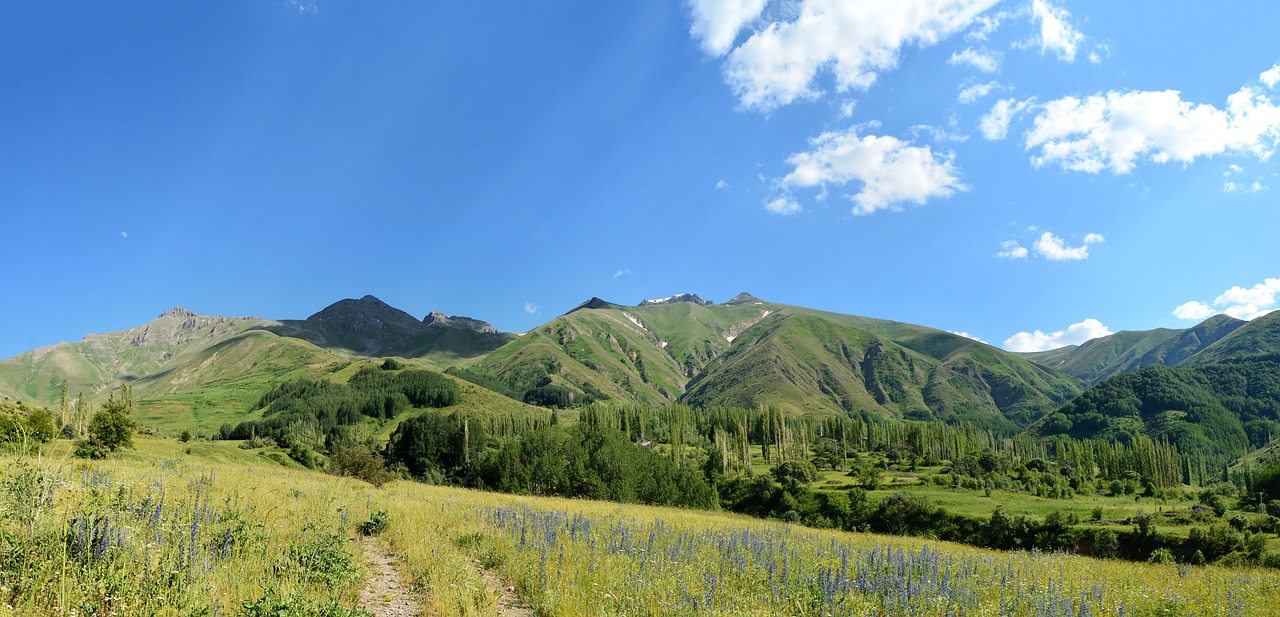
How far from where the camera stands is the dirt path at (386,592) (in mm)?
9070

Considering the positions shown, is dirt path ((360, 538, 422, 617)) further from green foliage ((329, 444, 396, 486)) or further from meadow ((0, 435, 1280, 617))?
green foliage ((329, 444, 396, 486))

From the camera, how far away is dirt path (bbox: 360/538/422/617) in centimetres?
907

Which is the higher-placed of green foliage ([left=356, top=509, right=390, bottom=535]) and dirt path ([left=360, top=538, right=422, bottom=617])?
dirt path ([left=360, top=538, right=422, bottom=617])

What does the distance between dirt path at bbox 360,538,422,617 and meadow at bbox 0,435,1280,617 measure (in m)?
0.26

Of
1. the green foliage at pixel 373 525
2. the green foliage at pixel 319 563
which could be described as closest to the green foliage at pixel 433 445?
the green foliage at pixel 373 525

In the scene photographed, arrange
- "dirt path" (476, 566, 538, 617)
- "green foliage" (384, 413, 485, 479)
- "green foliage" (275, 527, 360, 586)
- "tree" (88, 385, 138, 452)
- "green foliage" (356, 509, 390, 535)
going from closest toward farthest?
"green foliage" (275, 527, 360, 586), "dirt path" (476, 566, 538, 617), "green foliage" (356, 509, 390, 535), "tree" (88, 385, 138, 452), "green foliage" (384, 413, 485, 479)

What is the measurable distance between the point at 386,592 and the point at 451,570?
1124 millimetres

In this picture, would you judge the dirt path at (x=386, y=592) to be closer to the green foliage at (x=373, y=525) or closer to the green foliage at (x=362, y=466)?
the green foliage at (x=373, y=525)

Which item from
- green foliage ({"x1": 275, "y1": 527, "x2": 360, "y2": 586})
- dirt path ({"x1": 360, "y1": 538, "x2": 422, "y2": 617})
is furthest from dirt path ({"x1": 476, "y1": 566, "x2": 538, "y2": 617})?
green foliage ({"x1": 275, "y1": 527, "x2": 360, "y2": 586})

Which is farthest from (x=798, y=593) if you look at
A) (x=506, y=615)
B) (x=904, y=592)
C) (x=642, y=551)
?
(x=506, y=615)

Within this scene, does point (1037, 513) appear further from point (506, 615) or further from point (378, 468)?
point (506, 615)

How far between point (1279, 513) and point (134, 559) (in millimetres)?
94967

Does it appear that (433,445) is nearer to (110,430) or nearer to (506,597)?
(110,430)

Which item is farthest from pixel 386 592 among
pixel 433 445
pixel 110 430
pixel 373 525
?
pixel 433 445
